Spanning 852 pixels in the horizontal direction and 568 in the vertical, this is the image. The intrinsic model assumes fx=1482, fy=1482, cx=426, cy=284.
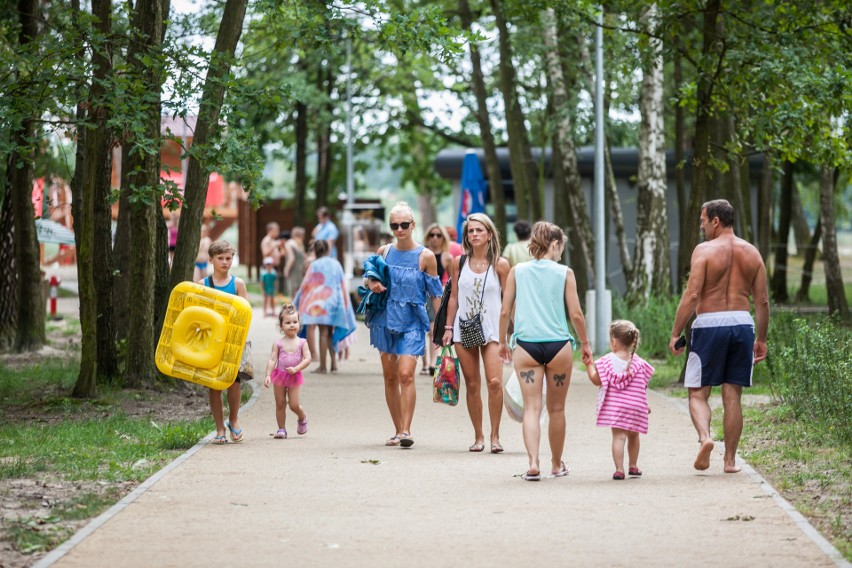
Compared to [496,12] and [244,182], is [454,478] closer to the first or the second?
[244,182]

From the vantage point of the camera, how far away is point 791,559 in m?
6.88

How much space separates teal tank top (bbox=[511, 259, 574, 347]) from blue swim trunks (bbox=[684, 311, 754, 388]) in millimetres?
916

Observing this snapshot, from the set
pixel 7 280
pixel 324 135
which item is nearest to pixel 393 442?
pixel 7 280

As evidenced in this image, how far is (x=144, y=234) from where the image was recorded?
1454cm

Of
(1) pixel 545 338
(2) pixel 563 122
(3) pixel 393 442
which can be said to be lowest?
(3) pixel 393 442

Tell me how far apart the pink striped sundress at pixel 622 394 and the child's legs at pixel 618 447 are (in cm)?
7

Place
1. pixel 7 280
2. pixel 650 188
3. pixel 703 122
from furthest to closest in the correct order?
pixel 650 188, pixel 7 280, pixel 703 122

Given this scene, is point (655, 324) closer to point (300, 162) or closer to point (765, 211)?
point (765, 211)

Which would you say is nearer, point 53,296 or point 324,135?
point 53,296

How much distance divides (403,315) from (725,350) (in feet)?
8.76

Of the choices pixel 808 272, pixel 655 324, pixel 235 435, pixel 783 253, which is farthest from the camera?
pixel 808 272

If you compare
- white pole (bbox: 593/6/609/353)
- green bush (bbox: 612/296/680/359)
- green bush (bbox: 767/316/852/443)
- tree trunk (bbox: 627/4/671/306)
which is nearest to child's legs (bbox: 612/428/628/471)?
green bush (bbox: 767/316/852/443)

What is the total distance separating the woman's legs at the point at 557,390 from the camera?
9492 mm

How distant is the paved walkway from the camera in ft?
22.8
